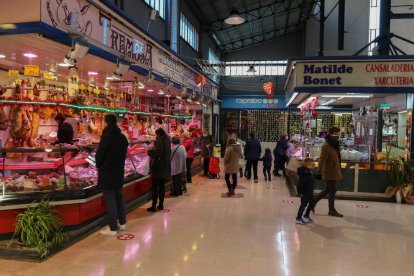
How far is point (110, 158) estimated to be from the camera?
16.9 feet

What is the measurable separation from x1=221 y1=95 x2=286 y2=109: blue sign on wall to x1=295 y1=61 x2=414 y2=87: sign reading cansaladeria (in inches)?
440

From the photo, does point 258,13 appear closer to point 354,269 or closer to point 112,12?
point 112,12

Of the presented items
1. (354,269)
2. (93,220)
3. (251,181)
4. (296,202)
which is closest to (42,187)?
(93,220)

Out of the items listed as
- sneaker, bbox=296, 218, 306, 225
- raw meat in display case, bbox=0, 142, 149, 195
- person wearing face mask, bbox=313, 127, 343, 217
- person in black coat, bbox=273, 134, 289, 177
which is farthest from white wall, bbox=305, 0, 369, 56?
raw meat in display case, bbox=0, 142, 149, 195

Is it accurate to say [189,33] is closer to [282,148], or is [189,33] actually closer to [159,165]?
[282,148]

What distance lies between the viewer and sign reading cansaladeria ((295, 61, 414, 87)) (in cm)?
786

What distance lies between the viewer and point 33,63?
22.8 feet

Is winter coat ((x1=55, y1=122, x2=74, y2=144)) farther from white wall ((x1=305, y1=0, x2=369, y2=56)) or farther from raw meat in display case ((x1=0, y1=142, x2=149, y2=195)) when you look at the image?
white wall ((x1=305, y1=0, x2=369, y2=56))

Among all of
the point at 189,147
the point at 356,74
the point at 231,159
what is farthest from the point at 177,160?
the point at 356,74

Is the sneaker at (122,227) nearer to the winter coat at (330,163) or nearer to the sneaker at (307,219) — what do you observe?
the sneaker at (307,219)

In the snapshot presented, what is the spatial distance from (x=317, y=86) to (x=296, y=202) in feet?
8.62

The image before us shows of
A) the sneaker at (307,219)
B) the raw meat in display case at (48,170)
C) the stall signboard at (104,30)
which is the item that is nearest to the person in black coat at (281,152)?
the stall signboard at (104,30)

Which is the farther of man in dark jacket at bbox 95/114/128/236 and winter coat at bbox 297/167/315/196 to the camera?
winter coat at bbox 297/167/315/196

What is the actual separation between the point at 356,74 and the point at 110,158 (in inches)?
227
